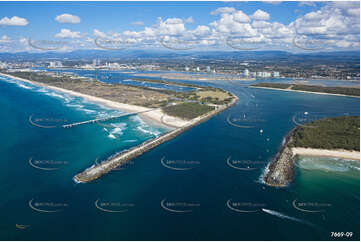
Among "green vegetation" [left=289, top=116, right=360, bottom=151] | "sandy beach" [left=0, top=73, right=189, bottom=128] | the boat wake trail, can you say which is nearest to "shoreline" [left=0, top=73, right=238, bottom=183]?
"sandy beach" [left=0, top=73, right=189, bottom=128]

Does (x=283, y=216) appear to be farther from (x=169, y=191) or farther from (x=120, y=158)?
(x=120, y=158)

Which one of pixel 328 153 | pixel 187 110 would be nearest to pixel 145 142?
pixel 187 110

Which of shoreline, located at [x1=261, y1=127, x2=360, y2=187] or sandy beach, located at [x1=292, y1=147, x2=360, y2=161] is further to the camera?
sandy beach, located at [x1=292, y1=147, x2=360, y2=161]

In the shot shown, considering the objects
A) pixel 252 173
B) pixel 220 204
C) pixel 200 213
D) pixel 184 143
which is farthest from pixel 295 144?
pixel 200 213

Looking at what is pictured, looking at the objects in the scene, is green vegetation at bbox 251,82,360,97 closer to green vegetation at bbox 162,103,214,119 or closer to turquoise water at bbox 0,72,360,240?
green vegetation at bbox 162,103,214,119

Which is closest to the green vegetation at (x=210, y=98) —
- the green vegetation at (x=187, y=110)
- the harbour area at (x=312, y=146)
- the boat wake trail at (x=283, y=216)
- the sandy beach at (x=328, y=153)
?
the green vegetation at (x=187, y=110)

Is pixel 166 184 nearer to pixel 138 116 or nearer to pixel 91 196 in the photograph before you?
pixel 91 196
